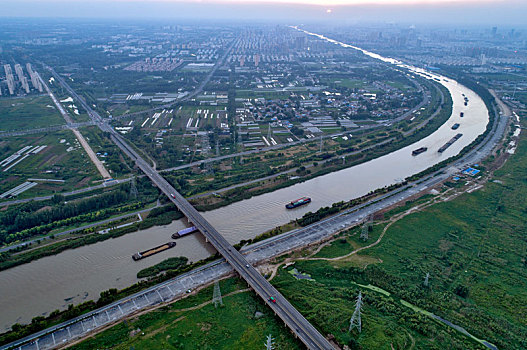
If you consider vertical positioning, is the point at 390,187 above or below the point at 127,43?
below

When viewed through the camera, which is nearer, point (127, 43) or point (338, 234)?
point (338, 234)

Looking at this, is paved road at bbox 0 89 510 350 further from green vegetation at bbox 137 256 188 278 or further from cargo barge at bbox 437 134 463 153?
cargo barge at bbox 437 134 463 153

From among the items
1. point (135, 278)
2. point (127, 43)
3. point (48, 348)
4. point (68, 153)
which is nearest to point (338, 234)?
point (135, 278)

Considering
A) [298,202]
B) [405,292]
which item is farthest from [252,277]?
[298,202]

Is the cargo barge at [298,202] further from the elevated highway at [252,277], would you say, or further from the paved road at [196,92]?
the paved road at [196,92]

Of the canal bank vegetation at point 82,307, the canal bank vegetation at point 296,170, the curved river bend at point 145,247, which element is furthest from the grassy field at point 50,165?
the canal bank vegetation at point 82,307

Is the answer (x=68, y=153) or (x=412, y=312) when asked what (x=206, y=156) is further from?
(x=412, y=312)
